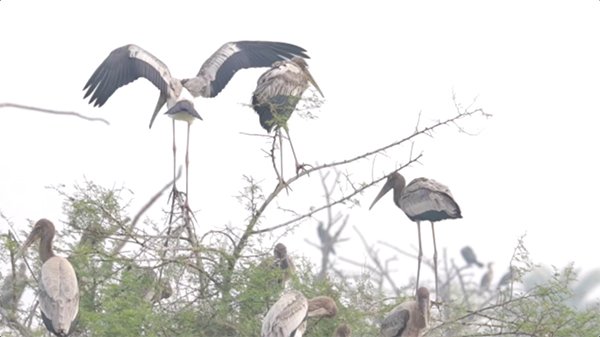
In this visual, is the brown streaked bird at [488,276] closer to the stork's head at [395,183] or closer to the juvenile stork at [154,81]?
the stork's head at [395,183]

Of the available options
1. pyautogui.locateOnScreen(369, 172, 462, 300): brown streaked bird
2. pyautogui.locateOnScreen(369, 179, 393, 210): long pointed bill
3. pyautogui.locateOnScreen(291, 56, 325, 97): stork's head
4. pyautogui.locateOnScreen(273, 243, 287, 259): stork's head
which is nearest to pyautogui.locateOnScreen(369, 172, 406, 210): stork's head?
pyautogui.locateOnScreen(369, 179, 393, 210): long pointed bill

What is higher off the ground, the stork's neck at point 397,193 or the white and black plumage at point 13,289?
the stork's neck at point 397,193

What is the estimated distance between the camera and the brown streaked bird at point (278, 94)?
31.0ft

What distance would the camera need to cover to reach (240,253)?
854 centimetres

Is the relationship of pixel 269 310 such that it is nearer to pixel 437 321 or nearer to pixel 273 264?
pixel 273 264

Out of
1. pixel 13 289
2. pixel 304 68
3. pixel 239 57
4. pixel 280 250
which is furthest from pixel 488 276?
pixel 13 289

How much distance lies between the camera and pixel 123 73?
10.1m

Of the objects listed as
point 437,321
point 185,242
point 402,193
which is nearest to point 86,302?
point 185,242

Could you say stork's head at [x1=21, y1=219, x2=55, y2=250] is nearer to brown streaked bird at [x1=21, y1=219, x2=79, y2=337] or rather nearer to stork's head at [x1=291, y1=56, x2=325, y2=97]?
brown streaked bird at [x1=21, y1=219, x2=79, y2=337]

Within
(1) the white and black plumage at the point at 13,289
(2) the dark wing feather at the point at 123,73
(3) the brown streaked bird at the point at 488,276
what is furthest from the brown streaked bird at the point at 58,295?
(3) the brown streaked bird at the point at 488,276

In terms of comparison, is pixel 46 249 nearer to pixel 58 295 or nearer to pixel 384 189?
pixel 58 295

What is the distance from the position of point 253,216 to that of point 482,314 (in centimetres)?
148

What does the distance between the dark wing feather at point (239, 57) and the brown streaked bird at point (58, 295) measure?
8.68ft

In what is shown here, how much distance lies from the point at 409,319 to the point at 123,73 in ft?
9.70
